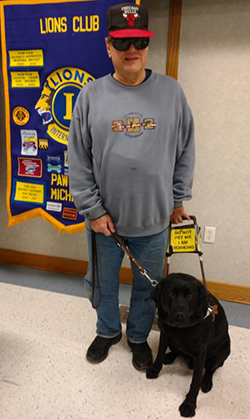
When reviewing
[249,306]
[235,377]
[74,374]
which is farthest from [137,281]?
[249,306]

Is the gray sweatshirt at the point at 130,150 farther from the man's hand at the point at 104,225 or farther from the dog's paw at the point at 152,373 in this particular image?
the dog's paw at the point at 152,373

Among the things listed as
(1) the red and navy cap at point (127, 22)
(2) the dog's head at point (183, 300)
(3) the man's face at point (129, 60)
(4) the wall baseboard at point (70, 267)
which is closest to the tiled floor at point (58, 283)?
(4) the wall baseboard at point (70, 267)

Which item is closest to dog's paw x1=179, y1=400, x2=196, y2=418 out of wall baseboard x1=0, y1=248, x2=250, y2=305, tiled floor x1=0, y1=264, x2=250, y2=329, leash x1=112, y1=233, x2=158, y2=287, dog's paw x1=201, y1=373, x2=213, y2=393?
dog's paw x1=201, y1=373, x2=213, y2=393

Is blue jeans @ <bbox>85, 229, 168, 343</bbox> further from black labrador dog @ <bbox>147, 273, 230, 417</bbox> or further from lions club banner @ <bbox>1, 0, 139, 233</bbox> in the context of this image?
lions club banner @ <bbox>1, 0, 139, 233</bbox>

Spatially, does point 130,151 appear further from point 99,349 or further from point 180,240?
point 99,349

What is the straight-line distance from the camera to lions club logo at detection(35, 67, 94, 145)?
6.07 feet

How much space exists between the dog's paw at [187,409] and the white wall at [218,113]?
96 cm

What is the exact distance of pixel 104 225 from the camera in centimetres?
138

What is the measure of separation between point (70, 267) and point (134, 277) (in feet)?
3.33

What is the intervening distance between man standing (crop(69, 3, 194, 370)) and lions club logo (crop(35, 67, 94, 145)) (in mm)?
584

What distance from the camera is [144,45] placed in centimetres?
124

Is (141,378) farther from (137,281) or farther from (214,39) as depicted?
(214,39)

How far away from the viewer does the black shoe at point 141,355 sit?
5.04 feet

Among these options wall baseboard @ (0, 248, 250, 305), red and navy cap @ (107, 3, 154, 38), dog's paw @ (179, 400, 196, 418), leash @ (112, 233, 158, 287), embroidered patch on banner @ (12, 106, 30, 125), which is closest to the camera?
red and navy cap @ (107, 3, 154, 38)
